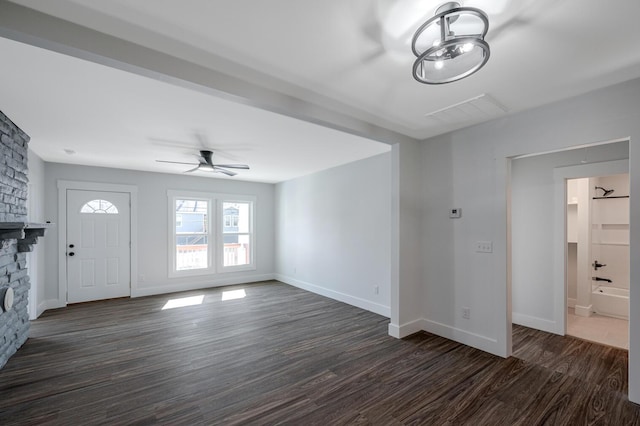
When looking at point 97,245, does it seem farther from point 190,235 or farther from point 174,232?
point 190,235

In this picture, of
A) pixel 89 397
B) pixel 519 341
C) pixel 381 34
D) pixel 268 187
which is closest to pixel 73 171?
pixel 268 187

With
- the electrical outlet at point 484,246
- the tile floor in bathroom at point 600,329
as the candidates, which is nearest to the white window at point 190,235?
the electrical outlet at point 484,246

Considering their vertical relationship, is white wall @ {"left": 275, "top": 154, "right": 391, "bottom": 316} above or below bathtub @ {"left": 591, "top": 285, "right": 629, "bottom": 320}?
above

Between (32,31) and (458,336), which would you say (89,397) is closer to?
(32,31)

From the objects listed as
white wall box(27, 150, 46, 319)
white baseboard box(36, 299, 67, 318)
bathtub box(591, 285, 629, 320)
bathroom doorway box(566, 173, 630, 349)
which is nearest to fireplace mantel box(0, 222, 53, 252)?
white wall box(27, 150, 46, 319)

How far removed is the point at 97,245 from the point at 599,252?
8.57 m

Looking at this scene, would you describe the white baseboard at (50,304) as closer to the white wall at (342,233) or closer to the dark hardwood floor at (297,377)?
the dark hardwood floor at (297,377)

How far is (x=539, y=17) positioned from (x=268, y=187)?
6265mm

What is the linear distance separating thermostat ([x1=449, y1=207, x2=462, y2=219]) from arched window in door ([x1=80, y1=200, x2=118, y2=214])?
5.83m

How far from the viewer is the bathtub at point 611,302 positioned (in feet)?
12.9

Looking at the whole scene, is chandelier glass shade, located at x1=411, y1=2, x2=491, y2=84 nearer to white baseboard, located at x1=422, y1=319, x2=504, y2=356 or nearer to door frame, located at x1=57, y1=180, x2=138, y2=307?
white baseboard, located at x1=422, y1=319, x2=504, y2=356

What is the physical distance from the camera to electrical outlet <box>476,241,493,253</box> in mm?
3031

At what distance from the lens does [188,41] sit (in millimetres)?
1745

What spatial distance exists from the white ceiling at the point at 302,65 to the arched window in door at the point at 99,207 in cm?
199
